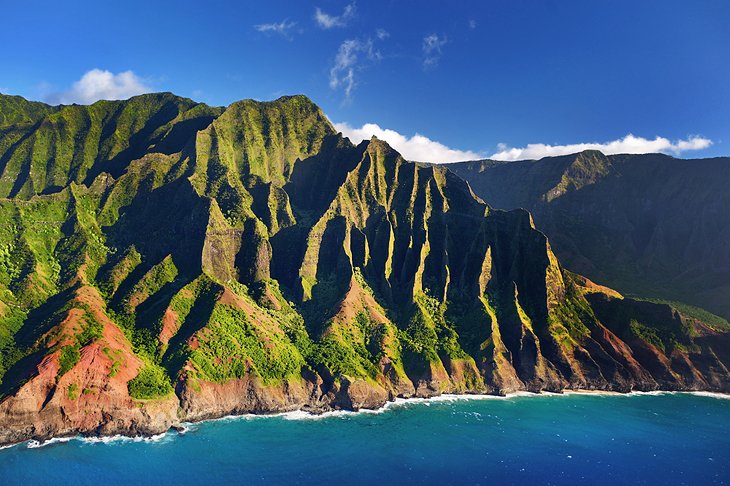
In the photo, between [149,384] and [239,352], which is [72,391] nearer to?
[149,384]

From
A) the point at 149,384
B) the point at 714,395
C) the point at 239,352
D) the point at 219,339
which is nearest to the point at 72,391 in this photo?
the point at 149,384

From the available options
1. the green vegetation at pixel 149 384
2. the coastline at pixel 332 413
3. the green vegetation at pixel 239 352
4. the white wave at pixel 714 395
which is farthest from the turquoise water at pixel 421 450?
the white wave at pixel 714 395

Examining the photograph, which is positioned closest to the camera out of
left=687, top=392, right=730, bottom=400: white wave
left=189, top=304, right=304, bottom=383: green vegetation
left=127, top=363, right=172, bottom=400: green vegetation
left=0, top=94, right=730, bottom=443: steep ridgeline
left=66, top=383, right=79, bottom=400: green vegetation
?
left=66, top=383, right=79, bottom=400: green vegetation

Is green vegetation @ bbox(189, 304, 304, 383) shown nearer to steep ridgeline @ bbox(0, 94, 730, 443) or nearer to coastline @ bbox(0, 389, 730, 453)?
steep ridgeline @ bbox(0, 94, 730, 443)

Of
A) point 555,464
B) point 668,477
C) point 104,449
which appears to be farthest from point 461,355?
Answer: point 104,449

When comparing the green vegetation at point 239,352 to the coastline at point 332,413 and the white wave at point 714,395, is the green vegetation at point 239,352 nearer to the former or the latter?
the coastline at point 332,413

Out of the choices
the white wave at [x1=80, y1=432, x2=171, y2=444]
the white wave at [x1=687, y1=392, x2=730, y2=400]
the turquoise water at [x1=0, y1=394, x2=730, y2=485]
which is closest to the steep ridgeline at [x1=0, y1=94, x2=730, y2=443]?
the white wave at [x1=80, y1=432, x2=171, y2=444]

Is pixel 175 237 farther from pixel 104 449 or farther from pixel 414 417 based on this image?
pixel 414 417
